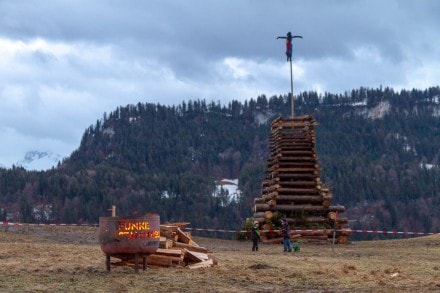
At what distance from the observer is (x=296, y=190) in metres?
37.9

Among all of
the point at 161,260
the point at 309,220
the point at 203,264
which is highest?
the point at 309,220

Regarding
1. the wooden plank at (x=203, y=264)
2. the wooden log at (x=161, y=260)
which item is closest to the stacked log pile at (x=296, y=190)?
the wooden plank at (x=203, y=264)

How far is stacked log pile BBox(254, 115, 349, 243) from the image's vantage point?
3647 cm

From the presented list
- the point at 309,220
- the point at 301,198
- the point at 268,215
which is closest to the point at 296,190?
the point at 301,198

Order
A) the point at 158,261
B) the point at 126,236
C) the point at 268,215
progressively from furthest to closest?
the point at 268,215 < the point at 158,261 < the point at 126,236

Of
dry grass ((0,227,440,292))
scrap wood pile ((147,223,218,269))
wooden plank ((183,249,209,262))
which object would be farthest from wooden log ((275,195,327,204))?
wooden plank ((183,249,209,262))

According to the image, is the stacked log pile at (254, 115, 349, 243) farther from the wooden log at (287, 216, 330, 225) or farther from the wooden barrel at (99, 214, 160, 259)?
the wooden barrel at (99, 214, 160, 259)

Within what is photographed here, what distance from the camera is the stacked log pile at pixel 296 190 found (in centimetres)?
3647

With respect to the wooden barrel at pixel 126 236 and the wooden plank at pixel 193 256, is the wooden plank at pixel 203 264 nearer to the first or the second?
the wooden plank at pixel 193 256

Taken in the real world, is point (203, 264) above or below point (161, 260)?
below

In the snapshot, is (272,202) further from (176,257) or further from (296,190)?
(176,257)

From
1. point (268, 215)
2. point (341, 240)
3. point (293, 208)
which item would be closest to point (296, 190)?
point (293, 208)

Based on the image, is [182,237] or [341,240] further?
[341,240]

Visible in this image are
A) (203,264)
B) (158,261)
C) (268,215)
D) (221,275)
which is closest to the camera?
(221,275)
